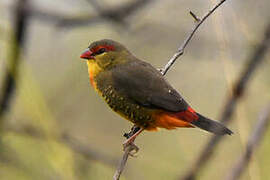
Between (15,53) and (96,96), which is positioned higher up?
(15,53)

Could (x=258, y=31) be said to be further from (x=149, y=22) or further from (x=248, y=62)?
(x=149, y=22)

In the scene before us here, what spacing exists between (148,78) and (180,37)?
1.21m

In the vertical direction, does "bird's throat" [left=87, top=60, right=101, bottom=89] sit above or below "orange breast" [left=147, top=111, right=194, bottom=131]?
above

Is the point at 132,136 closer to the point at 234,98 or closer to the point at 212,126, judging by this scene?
the point at 212,126

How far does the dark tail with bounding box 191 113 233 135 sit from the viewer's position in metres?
4.00

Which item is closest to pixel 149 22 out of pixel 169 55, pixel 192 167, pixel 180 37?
pixel 180 37

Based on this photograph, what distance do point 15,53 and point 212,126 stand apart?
1569 mm

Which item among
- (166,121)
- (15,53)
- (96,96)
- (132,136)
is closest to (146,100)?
(166,121)

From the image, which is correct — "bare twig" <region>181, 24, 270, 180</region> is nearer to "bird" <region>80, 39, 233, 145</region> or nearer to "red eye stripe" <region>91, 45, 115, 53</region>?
"bird" <region>80, 39, 233, 145</region>

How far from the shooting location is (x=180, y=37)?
5336 mm

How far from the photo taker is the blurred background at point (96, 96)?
4.53 meters

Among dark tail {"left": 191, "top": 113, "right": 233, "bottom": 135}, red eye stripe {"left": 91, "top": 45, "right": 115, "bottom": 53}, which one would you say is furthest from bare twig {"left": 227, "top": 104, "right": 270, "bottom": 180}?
red eye stripe {"left": 91, "top": 45, "right": 115, "bottom": 53}

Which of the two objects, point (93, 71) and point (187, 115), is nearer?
point (187, 115)

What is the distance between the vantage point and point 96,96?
18.7 feet
